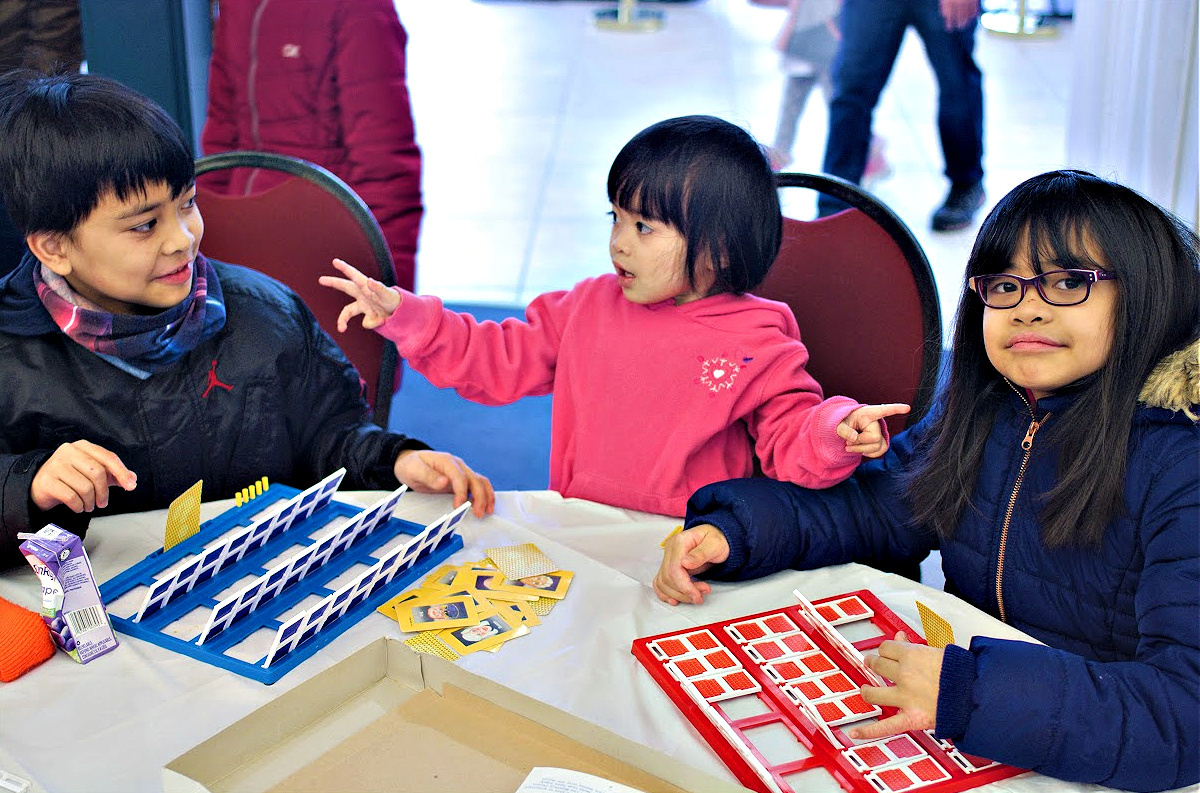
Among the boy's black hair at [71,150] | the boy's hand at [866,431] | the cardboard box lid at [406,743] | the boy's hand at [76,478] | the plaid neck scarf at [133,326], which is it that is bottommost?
the cardboard box lid at [406,743]

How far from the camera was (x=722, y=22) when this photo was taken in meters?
6.17

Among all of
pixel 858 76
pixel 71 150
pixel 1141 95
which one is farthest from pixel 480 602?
pixel 858 76

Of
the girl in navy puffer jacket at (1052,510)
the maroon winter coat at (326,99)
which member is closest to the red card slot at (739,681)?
the girl in navy puffer jacket at (1052,510)

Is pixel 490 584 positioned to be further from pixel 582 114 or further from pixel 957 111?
pixel 582 114

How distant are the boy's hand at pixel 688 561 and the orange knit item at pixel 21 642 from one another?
68 centimetres

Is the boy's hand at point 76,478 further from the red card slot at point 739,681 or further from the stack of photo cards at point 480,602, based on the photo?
the red card slot at point 739,681

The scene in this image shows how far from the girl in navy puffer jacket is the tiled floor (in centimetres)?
279

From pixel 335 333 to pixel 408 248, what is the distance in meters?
0.60

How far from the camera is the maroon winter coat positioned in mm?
2766

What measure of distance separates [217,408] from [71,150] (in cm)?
42

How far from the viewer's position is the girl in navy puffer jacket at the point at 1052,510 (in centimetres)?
111

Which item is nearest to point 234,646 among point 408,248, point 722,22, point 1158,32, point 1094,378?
point 1094,378

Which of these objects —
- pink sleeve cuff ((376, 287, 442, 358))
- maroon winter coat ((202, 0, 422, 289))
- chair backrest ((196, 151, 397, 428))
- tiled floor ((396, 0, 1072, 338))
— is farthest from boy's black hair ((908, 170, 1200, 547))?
tiled floor ((396, 0, 1072, 338))

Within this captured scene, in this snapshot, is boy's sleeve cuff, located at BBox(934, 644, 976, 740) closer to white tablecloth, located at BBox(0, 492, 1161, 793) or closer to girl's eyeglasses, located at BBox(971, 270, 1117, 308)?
white tablecloth, located at BBox(0, 492, 1161, 793)
